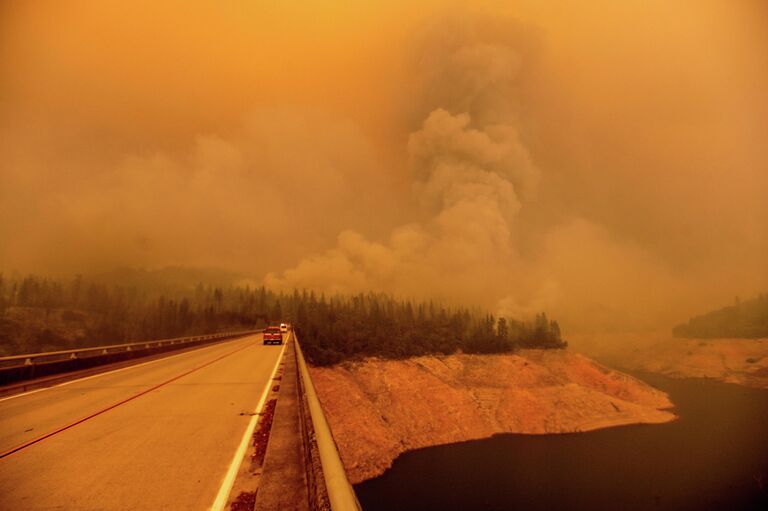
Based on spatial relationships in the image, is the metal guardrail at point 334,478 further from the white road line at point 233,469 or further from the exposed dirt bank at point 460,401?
the exposed dirt bank at point 460,401

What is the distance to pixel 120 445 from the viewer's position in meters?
7.19

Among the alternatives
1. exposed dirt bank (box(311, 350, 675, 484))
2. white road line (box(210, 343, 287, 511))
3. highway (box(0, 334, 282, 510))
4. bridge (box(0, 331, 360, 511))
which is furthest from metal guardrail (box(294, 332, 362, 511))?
exposed dirt bank (box(311, 350, 675, 484))

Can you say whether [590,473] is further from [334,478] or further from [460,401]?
[334,478]

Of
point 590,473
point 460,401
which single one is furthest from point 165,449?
point 460,401

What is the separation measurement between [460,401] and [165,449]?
9072cm

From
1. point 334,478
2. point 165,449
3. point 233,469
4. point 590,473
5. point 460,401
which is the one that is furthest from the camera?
point 460,401

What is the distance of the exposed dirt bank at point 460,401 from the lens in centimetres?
6078

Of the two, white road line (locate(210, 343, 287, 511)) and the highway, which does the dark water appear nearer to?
the highway

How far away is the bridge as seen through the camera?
475cm

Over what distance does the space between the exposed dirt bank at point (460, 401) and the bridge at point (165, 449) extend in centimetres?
4667

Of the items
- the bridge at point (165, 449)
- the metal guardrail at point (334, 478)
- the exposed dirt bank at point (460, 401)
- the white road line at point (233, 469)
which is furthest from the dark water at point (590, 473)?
the metal guardrail at point (334, 478)

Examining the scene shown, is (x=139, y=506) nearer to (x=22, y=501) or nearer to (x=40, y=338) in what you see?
(x=22, y=501)

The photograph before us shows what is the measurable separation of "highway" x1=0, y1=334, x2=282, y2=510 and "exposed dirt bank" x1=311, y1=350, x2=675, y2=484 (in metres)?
46.9

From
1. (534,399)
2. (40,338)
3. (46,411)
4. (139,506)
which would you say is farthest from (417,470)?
(40,338)
